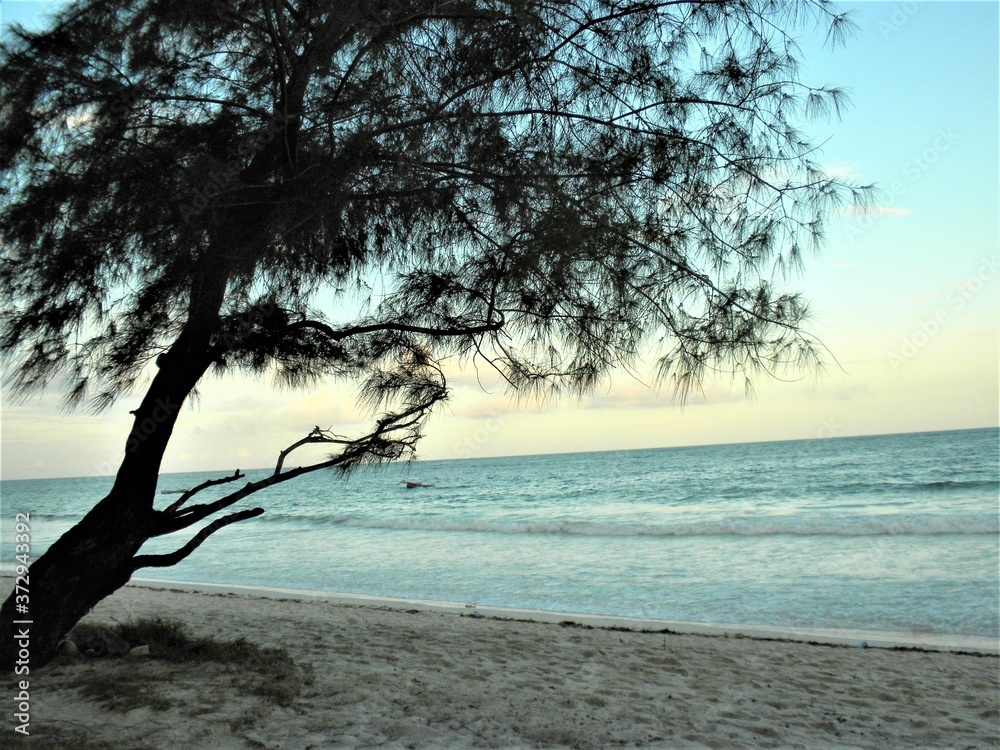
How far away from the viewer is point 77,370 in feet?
11.8

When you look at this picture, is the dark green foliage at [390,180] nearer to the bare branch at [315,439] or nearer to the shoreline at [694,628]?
the bare branch at [315,439]

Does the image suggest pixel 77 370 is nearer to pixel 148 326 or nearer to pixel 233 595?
pixel 148 326

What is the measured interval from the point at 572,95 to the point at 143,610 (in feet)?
24.3

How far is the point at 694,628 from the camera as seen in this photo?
23.6ft

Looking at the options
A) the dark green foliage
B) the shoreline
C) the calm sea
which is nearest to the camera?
the dark green foliage

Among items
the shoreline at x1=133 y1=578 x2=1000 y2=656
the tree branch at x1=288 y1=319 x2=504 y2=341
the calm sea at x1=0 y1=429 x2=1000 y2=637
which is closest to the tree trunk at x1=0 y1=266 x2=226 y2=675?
the tree branch at x1=288 y1=319 x2=504 y2=341

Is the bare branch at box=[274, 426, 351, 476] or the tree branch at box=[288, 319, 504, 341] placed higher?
the tree branch at box=[288, 319, 504, 341]

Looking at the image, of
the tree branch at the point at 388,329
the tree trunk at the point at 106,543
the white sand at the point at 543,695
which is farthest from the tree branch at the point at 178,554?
the tree branch at the point at 388,329

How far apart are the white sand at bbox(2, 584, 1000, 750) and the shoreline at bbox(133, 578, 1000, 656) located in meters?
0.34

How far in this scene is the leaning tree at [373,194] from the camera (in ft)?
9.99

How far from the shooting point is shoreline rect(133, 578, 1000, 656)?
254 inches

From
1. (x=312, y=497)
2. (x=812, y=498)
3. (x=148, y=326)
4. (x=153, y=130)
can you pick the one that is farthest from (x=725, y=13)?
(x=312, y=497)

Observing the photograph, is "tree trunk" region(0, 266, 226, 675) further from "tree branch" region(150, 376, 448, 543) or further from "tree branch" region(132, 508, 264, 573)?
"tree branch" region(150, 376, 448, 543)

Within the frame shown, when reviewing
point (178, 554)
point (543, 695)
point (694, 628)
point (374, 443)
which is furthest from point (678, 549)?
point (178, 554)
